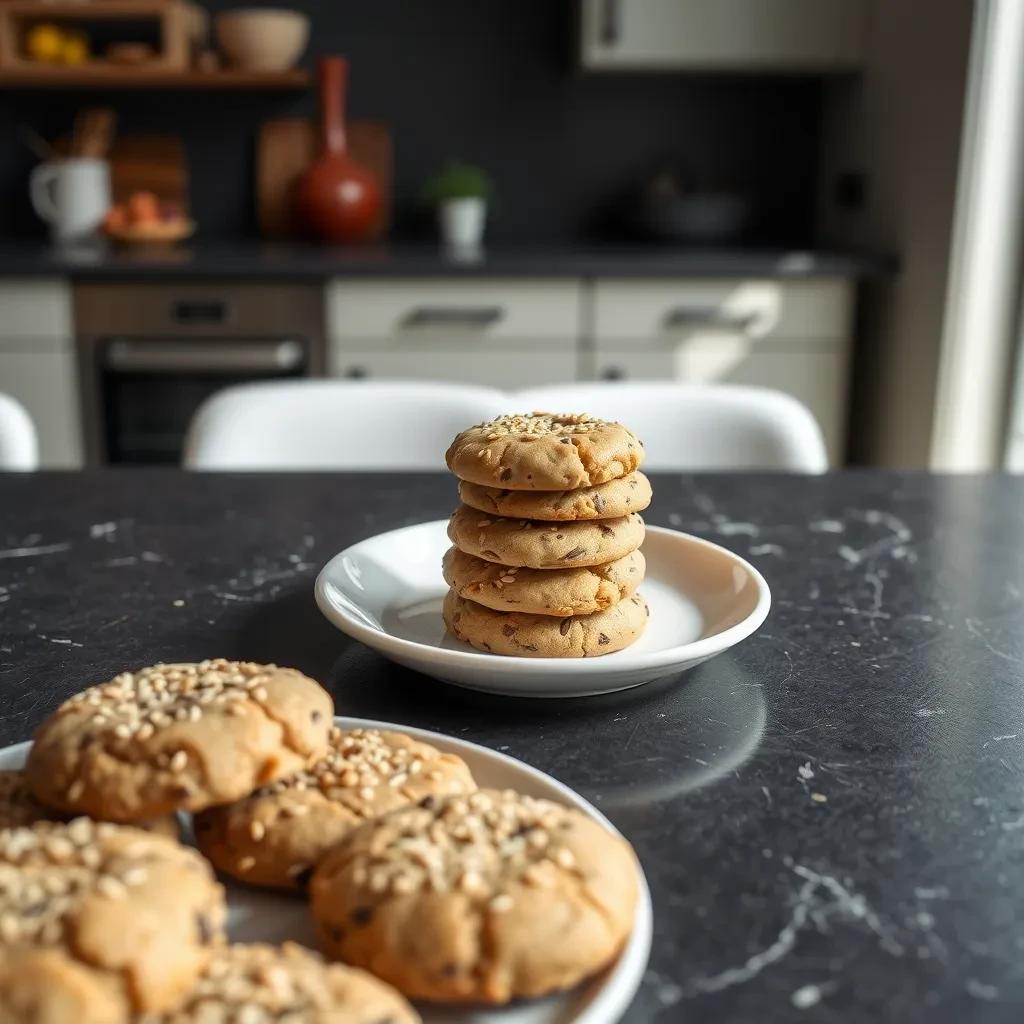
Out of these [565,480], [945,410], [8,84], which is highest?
[8,84]

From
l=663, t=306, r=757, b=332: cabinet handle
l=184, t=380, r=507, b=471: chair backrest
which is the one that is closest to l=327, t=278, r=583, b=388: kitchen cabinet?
l=663, t=306, r=757, b=332: cabinet handle

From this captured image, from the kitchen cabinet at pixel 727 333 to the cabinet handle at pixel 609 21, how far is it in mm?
673

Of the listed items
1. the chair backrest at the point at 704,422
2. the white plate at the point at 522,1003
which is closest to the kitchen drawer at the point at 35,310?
the chair backrest at the point at 704,422

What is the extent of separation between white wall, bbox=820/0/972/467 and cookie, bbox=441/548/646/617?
2.06 meters

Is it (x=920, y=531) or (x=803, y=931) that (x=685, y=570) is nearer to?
(x=920, y=531)

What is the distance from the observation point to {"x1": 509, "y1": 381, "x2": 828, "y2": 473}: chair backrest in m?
1.62

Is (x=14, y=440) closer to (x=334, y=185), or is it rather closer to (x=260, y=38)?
(x=334, y=185)

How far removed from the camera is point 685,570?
98 cm

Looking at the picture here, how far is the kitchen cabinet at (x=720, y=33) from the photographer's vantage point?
301cm

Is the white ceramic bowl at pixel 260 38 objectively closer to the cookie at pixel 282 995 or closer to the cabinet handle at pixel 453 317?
the cabinet handle at pixel 453 317

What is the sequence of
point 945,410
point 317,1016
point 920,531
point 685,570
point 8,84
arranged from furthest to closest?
point 8,84, point 945,410, point 920,531, point 685,570, point 317,1016

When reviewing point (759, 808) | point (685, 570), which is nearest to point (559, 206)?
point (685, 570)

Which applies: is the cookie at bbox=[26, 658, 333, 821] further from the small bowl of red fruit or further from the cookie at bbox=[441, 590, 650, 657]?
the small bowl of red fruit

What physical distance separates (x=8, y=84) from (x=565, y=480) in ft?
10.2
